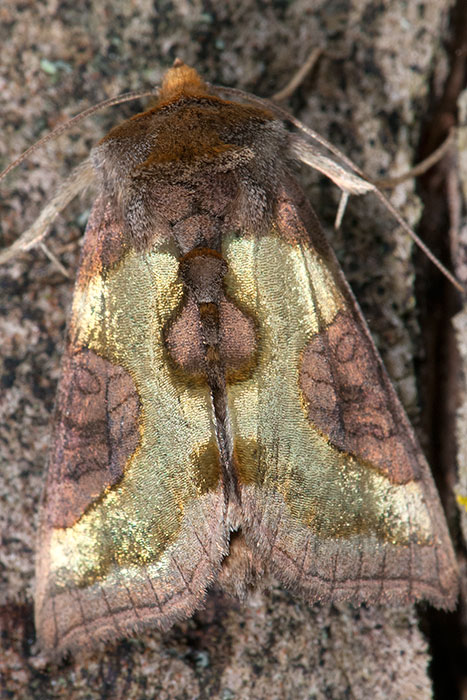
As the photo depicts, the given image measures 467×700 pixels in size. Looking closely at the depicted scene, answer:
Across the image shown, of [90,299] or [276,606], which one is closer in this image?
[90,299]

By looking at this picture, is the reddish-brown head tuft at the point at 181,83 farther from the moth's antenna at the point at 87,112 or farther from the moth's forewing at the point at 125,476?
the moth's forewing at the point at 125,476

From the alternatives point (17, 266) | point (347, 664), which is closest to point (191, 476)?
point (347, 664)

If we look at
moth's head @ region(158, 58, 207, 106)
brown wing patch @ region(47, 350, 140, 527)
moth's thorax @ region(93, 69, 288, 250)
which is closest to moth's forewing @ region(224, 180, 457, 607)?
moth's thorax @ region(93, 69, 288, 250)

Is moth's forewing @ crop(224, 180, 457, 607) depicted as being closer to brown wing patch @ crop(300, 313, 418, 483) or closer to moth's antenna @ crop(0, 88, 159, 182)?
brown wing patch @ crop(300, 313, 418, 483)

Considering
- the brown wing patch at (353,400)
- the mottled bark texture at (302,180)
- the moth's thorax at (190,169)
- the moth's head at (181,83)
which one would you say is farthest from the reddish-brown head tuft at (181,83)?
the brown wing patch at (353,400)

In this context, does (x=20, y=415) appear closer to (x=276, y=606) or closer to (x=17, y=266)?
(x=17, y=266)

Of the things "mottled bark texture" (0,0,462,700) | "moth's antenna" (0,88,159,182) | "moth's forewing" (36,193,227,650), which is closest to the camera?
"moth's forewing" (36,193,227,650)

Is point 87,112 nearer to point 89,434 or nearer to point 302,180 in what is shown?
point 302,180

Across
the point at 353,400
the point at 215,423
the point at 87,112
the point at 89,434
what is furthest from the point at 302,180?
the point at 89,434
